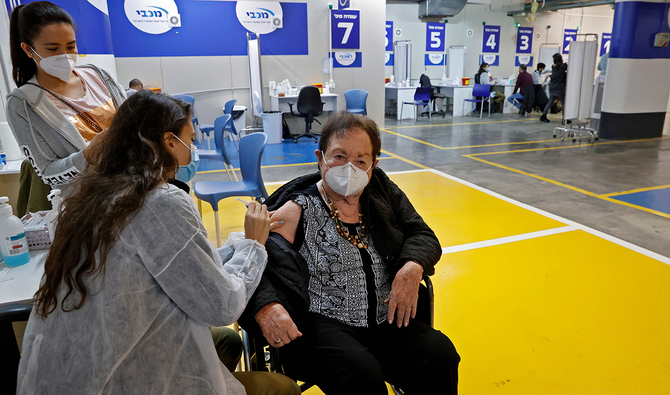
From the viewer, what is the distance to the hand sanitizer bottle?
4.52 feet

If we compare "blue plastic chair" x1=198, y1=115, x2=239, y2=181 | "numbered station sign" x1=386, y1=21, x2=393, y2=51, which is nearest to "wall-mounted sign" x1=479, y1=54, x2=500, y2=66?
"numbered station sign" x1=386, y1=21, x2=393, y2=51

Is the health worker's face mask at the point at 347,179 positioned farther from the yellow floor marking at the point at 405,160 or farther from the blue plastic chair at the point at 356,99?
the blue plastic chair at the point at 356,99

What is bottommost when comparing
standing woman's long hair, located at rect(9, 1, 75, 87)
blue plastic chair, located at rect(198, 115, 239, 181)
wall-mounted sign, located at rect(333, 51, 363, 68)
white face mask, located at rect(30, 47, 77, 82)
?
blue plastic chair, located at rect(198, 115, 239, 181)

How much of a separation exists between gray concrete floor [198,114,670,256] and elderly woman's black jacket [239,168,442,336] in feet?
8.43

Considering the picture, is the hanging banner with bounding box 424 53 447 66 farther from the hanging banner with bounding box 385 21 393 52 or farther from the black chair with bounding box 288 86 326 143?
the black chair with bounding box 288 86 326 143

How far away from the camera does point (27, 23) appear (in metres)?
1.88

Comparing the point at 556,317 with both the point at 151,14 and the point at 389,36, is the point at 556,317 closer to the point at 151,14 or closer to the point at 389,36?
the point at 151,14

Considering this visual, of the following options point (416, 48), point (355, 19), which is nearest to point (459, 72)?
point (416, 48)

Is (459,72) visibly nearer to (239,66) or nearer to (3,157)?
(239,66)

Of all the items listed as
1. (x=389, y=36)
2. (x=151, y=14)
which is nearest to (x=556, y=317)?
(x=151, y=14)

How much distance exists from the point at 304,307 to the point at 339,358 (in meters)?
0.20

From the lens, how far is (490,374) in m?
2.00

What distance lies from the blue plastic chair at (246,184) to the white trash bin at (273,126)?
16.4 feet

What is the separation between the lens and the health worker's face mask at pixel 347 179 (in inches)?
63.5
